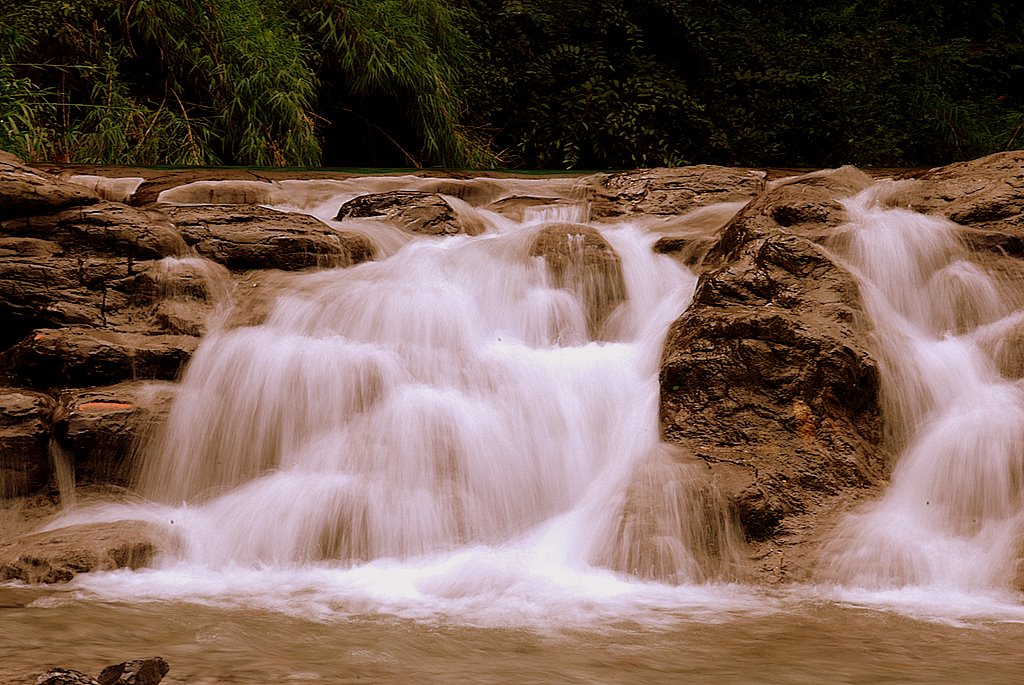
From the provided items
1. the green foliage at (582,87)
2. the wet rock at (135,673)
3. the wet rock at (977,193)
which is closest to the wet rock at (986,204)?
the wet rock at (977,193)

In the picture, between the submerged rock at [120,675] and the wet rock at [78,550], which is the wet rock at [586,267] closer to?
the wet rock at [78,550]

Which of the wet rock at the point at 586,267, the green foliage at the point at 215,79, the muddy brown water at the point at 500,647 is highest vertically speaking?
the green foliage at the point at 215,79

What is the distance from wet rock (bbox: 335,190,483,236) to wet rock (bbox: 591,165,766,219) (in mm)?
1154

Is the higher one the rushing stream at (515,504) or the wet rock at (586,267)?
the wet rock at (586,267)

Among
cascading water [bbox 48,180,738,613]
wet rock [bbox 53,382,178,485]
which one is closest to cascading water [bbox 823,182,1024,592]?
cascading water [bbox 48,180,738,613]

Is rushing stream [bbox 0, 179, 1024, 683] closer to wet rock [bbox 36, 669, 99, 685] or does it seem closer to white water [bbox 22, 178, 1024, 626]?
white water [bbox 22, 178, 1024, 626]

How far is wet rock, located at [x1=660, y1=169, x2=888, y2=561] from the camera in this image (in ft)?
13.3

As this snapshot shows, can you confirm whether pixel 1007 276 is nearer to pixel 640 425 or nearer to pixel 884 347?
pixel 884 347

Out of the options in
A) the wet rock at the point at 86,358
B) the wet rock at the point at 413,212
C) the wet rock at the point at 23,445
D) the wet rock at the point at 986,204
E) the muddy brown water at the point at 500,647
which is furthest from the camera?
the wet rock at the point at 413,212

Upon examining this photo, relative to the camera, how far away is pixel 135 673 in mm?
2023

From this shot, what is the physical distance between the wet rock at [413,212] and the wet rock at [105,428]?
2.25 m

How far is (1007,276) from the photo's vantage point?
202 inches

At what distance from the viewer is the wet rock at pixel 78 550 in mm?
3580

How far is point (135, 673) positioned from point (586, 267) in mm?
3956
